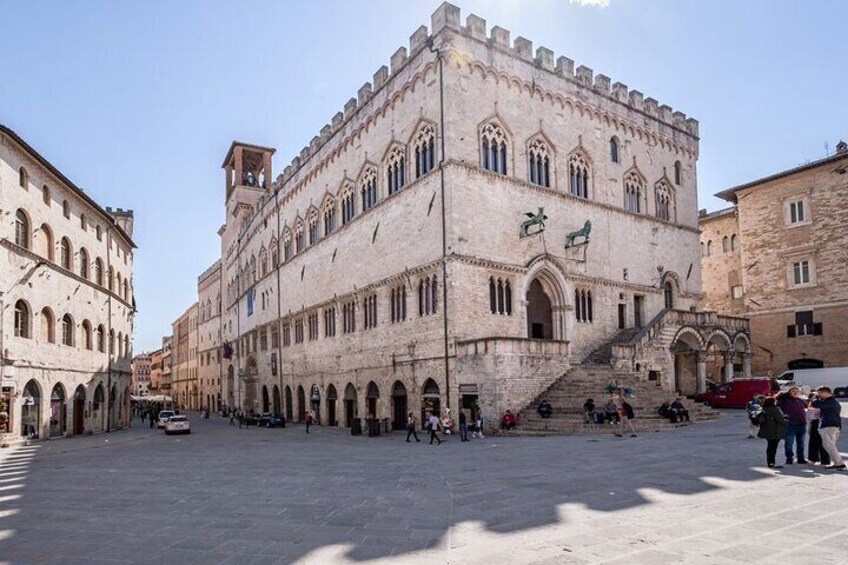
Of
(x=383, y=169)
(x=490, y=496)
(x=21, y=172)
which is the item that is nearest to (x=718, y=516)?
(x=490, y=496)

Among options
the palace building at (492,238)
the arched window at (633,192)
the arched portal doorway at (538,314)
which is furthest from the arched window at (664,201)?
the arched portal doorway at (538,314)

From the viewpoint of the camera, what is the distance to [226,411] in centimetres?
6122

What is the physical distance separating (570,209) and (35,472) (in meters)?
24.3

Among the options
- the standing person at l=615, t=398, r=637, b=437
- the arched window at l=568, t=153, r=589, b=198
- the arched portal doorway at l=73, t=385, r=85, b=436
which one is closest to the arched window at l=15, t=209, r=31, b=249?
the arched portal doorway at l=73, t=385, r=85, b=436

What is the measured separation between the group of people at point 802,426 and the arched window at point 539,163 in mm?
19106

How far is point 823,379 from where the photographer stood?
3441 centimetres

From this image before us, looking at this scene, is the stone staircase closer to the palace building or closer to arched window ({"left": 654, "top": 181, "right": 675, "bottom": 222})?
the palace building

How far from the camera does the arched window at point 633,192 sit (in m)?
35.8

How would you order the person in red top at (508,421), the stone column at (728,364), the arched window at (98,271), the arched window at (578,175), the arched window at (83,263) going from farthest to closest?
the arched window at (98,271)
the arched window at (83,263)
the stone column at (728,364)
the arched window at (578,175)
the person in red top at (508,421)

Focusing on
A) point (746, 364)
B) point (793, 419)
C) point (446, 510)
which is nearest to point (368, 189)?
point (746, 364)

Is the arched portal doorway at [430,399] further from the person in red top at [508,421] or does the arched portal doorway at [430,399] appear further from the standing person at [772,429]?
the standing person at [772,429]

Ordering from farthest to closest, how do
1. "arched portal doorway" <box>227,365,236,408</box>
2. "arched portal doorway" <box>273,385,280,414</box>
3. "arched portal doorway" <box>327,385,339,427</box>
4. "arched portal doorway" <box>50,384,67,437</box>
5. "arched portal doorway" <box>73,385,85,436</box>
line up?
"arched portal doorway" <box>227,365,236,408</box> → "arched portal doorway" <box>273,385,280,414</box> → "arched portal doorway" <box>327,385,339,427</box> → "arched portal doorway" <box>73,385,85,436</box> → "arched portal doorway" <box>50,384,67,437</box>

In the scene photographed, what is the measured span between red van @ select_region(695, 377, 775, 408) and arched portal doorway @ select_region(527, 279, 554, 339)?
8402mm

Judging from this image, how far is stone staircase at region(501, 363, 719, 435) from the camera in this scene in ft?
79.2
